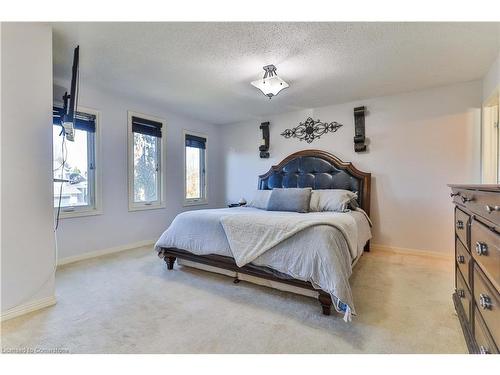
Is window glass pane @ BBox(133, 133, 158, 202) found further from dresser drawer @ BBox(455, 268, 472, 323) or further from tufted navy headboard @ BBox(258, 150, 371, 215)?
dresser drawer @ BBox(455, 268, 472, 323)

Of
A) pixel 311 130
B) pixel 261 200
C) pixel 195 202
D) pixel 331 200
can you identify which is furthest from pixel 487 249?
pixel 195 202

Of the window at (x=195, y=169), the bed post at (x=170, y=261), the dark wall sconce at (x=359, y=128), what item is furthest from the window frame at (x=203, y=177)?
the dark wall sconce at (x=359, y=128)

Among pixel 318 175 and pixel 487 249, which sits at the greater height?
pixel 318 175

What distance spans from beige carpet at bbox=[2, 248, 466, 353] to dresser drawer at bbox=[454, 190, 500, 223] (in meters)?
0.85

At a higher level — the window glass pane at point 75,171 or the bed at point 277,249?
the window glass pane at point 75,171

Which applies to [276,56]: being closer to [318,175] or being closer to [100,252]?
[318,175]

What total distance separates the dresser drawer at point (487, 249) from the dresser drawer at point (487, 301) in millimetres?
56

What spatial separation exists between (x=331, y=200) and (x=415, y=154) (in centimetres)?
135

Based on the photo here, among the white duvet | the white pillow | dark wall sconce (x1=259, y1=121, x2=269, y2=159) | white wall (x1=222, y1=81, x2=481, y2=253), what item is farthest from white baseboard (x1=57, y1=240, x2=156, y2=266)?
white wall (x1=222, y1=81, x2=481, y2=253)

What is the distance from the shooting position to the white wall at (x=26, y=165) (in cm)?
172

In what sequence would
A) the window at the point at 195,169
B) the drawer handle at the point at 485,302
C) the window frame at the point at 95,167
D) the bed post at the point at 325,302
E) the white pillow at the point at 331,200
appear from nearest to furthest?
the drawer handle at the point at 485,302, the bed post at the point at 325,302, the white pillow at the point at 331,200, the window frame at the point at 95,167, the window at the point at 195,169

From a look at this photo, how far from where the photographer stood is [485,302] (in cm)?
111

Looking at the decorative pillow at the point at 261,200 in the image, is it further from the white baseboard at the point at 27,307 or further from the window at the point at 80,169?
the white baseboard at the point at 27,307
